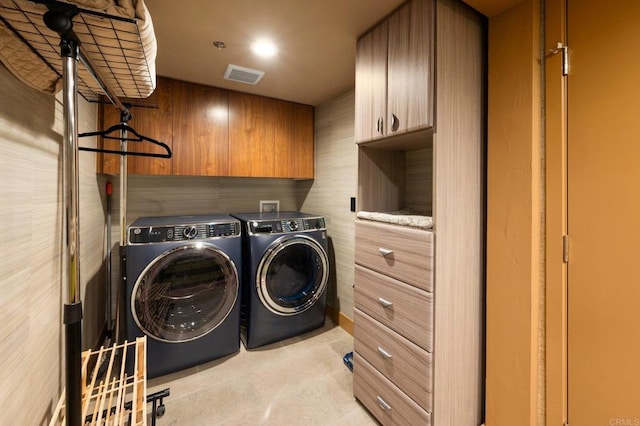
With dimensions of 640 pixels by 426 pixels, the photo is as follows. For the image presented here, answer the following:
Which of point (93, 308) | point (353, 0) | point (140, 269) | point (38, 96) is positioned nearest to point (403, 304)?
point (353, 0)

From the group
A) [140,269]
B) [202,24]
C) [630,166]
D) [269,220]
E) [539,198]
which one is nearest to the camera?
[630,166]

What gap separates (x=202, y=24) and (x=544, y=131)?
1748mm

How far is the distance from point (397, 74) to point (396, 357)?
4.53 feet

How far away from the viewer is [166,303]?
188cm

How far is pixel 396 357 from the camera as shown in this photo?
1.34m

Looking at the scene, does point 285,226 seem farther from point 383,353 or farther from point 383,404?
point 383,404

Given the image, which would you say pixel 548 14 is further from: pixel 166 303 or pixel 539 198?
pixel 166 303

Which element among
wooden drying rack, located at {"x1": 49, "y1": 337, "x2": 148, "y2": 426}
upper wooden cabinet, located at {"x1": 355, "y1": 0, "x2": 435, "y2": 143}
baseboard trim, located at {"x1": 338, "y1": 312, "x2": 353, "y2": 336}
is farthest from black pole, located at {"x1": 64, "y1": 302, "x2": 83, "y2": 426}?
baseboard trim, located at {"x1": 338, "y1": 312, "x2": 353, "y2": 336}

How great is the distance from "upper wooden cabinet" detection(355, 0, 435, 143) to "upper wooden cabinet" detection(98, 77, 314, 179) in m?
1.17

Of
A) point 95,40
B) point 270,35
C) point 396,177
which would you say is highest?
point 270,35

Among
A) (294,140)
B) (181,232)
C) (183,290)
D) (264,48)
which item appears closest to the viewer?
(264,48)

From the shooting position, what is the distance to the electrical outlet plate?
2.95 m

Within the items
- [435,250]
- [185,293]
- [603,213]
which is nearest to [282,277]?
[185,293]

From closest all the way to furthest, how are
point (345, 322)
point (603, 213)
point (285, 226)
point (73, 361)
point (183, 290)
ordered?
1. point (73, 361)
2. point (603, 213)
3. point (183, 290)
4. point (285, 226)
5. point (345, 322)
